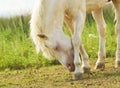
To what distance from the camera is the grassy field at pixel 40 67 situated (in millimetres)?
7652

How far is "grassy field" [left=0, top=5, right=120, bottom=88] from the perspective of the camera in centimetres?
765

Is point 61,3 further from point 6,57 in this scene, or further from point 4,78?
point 6,57

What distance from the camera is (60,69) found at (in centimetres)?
923

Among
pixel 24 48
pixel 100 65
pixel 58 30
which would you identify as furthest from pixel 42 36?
pixel 24 48

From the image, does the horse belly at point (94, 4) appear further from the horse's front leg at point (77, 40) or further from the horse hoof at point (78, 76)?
the horse hoof at point (78, 76)

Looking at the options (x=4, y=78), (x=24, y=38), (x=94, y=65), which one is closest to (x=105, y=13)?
(x=24, y=38)

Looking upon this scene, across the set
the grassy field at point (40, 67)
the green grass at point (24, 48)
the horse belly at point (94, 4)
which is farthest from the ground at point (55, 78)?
the horse belly at point (94, 4)

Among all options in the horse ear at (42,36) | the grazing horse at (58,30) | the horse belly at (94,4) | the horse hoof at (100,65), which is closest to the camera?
the horse ear at (42,36)

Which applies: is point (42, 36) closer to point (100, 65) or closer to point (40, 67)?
point (100, 65)

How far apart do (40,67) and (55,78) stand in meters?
1.66

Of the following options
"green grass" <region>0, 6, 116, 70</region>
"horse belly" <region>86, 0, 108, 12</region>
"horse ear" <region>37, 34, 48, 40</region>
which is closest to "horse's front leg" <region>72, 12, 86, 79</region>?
"horse ear" <region>37, 34, 48, 40</region>

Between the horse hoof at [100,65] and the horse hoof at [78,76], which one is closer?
the horse hoof at [78,76]

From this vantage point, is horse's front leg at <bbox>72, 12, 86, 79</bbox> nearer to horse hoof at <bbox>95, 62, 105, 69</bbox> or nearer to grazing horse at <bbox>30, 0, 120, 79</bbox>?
grazing horse at <bbox>30, 0, 120, 79</bbox>

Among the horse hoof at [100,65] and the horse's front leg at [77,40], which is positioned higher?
the horse's front leg at [77,40]
